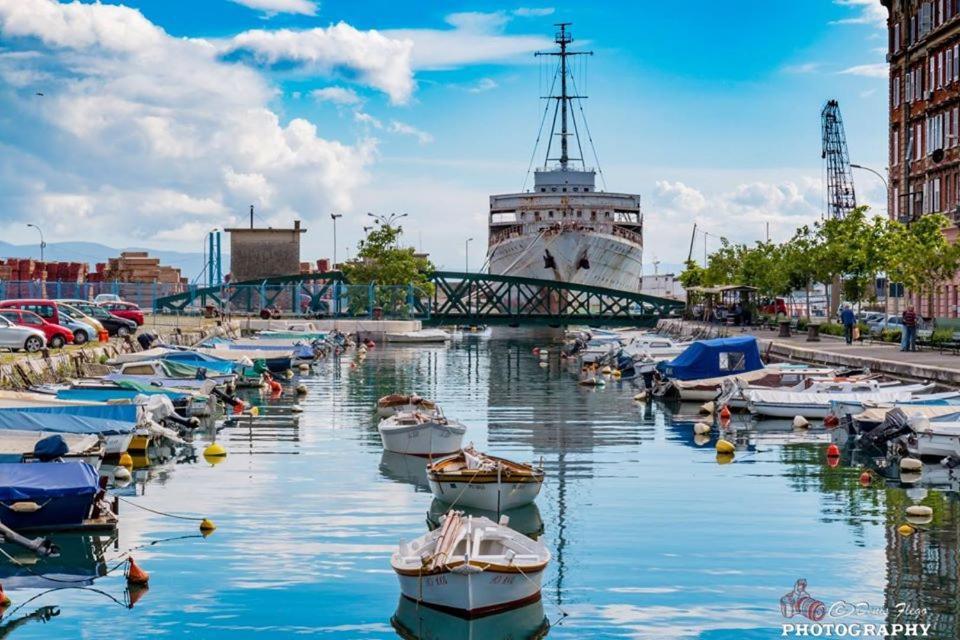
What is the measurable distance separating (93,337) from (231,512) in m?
39.2

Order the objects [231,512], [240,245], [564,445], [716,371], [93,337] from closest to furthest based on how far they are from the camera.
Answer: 1. [231,512]
2. [564,445]
3. [716,371]
4. [93,337]
5. [240,245]

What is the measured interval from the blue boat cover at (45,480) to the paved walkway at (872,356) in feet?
101

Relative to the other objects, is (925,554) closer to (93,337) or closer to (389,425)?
(389,425)

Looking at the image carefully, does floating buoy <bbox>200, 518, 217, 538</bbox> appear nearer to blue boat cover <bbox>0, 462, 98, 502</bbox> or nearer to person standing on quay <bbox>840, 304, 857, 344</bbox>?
blue boat cover <bbox>0, 462, 98, 502</bbox>

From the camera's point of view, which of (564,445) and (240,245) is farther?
(240,245)

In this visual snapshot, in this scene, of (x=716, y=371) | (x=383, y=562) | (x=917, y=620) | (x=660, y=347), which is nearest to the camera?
(x=917, y=620)

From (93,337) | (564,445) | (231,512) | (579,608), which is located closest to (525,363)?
(93,337)

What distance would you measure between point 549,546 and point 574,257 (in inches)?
4557

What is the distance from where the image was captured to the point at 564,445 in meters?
41.2

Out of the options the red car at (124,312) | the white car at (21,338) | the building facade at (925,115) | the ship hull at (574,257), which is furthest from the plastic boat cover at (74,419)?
the ship hull at (574,257)

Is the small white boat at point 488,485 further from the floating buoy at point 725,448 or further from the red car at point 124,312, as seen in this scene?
the red car at point 124,312

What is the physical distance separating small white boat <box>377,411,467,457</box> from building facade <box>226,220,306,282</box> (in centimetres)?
9368

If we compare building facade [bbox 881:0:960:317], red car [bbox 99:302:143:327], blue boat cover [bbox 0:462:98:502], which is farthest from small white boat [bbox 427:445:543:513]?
red car [bbox 99:302:143:327]

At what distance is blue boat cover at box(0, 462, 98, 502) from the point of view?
24.4 meters
